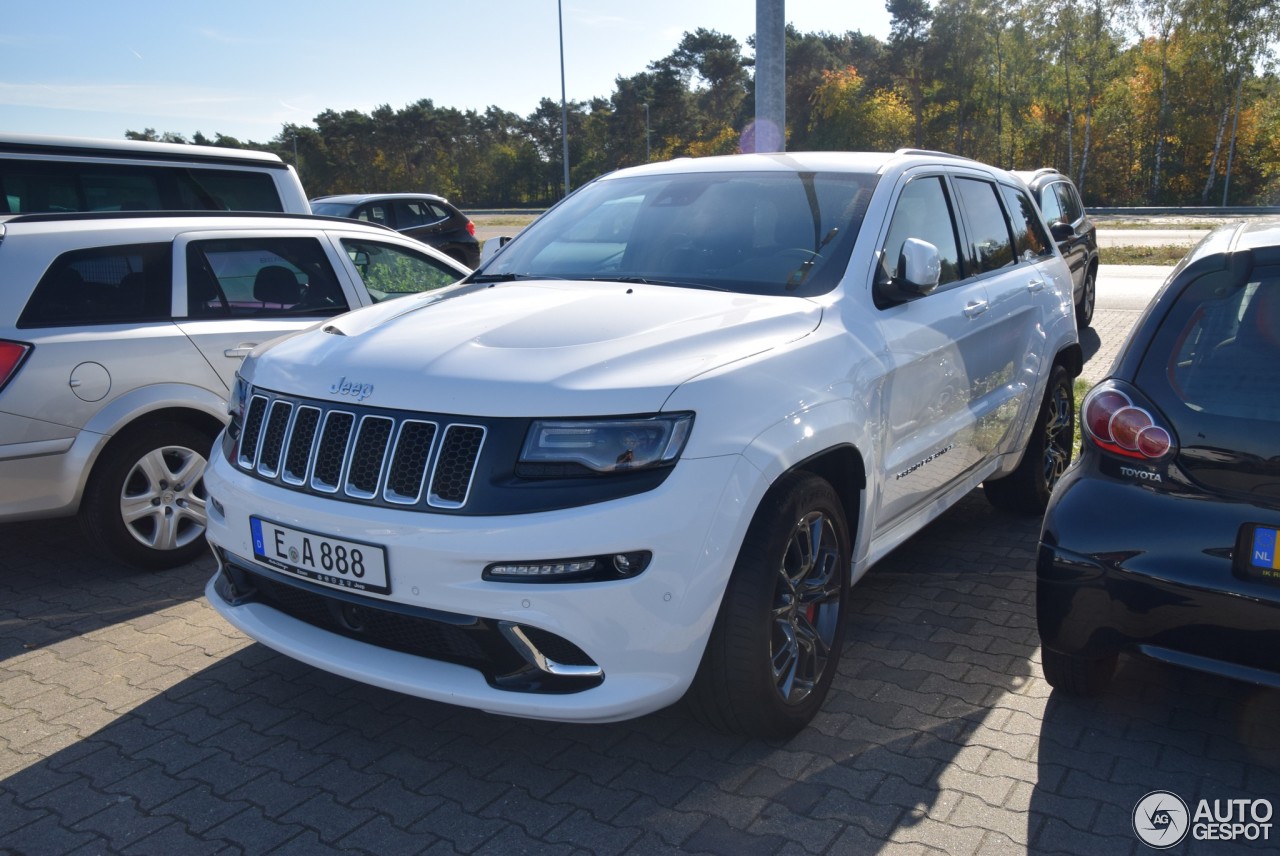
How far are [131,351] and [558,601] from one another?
3005 millimetres

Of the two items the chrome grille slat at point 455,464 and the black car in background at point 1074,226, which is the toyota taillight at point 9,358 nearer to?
the chrome grille slat at point 455,464

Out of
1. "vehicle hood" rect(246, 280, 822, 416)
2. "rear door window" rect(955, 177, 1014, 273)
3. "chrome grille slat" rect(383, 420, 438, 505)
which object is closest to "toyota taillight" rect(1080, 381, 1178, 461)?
"vehicle hood" rect(246, 280, 822, 416)

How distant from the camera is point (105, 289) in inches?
183

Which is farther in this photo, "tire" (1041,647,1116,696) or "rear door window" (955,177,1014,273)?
"rear door window" (955,177,1014,273)

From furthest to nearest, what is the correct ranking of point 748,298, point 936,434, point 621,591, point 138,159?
1. point 138,159
2. point 936,434
3. point 748,298
4. point 621,591

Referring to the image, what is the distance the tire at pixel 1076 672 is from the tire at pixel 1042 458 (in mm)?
2078

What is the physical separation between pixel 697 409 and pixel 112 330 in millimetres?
3173

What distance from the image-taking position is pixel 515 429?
105 inches

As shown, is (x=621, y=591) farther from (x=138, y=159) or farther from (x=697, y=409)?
(x=138, y=159)

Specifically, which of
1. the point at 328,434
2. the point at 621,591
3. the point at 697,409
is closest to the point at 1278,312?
the point at 697,409

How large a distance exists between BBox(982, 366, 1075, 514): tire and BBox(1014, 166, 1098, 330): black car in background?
605 cm

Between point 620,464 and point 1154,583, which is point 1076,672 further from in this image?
point 620,464

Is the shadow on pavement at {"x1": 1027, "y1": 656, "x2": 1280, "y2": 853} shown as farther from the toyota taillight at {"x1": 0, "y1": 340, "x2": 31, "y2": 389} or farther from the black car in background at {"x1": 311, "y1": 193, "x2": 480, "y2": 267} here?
the black car in background at {"x1": 311, "y1": 193, "x2": 480, "y2": 267}

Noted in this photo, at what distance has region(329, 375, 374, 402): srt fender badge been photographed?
2.88 meters
